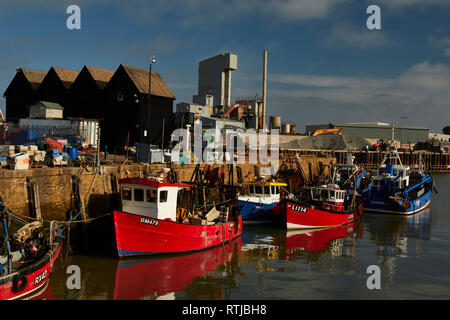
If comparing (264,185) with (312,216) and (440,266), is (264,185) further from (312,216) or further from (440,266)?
(440,266)

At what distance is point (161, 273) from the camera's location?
1520 cm

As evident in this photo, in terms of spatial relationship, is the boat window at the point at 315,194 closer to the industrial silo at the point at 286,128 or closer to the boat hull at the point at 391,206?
the boat hull at the point at 391,206

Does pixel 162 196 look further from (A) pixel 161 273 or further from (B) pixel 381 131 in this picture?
(B) pixel 381 131

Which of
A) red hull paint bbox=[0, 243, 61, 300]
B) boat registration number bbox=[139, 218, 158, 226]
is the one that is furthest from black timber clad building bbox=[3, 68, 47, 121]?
red hull paint bbox=[0, 243, 61, 300]

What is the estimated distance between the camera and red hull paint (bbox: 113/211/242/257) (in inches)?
640

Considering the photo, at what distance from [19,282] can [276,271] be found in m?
9.50

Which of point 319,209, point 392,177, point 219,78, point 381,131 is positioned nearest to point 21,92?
point 219,78

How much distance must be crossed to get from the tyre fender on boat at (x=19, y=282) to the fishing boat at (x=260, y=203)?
14420mm

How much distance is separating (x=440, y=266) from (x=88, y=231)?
16.2 metres

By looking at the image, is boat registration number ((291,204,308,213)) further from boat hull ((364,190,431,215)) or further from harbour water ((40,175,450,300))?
boat hull ((364,190,431,215))

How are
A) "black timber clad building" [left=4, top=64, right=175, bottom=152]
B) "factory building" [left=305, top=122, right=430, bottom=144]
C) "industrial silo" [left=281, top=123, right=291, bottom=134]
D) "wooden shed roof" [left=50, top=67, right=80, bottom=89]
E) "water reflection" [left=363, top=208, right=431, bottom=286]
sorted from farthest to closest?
"factory building" [left=305, top=122, right=430, bottom=144] → "industrial silo" [left=281, top=123, right=291, bottom=134] → "wooden shed roof" [left=50, top=67, right=80, bottom=89] → "black timber clad building" [left=4, top=64, right=175, bottom=152] → "water reflection" [left=363, top=208, right=431, bottom=286]

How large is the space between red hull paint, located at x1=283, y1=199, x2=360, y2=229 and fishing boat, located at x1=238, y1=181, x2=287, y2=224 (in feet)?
3.20

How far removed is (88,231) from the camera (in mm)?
18516

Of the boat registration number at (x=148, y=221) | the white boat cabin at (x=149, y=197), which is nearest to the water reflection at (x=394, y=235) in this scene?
the boat registration number at (x=148, y=221)
